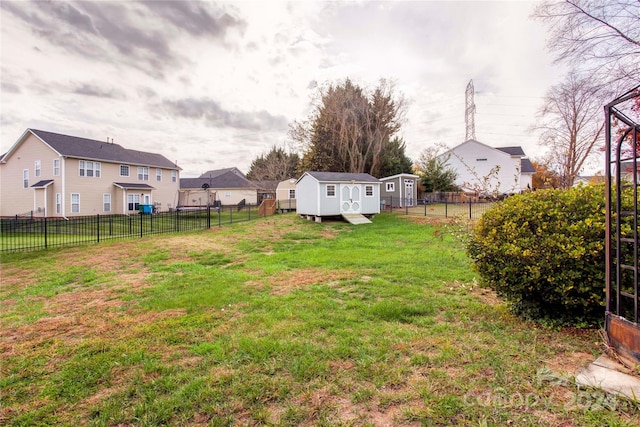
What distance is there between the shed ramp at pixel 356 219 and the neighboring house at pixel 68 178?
19074 mm

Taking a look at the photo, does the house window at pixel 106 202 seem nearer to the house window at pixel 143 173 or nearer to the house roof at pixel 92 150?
the house roof at pixel 92 150

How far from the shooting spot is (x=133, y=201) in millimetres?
25156

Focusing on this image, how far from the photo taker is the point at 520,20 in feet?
26.1

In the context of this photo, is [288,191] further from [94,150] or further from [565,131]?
[565,131]

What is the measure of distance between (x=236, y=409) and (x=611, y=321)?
3.18 m

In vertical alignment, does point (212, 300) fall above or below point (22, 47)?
below

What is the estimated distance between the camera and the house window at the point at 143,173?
26750 millimetres

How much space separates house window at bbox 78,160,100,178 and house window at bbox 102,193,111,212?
5.37ft

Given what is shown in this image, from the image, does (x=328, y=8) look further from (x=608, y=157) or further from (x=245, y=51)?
(x=608, y=157)

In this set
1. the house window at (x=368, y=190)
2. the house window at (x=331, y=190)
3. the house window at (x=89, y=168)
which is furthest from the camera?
the house window at (x=89, y=168)

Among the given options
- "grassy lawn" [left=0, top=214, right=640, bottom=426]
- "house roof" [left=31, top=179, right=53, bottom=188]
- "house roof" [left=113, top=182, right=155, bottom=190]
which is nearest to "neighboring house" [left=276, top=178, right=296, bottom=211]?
"house roof" [left=113, top=182, right=155, bottom=190]

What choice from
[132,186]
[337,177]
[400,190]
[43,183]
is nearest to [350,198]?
[337,177]

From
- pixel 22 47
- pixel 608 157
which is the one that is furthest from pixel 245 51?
pixel 608 157

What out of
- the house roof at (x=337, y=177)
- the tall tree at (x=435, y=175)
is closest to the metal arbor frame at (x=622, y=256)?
the house roof at (x=337, y=177)
